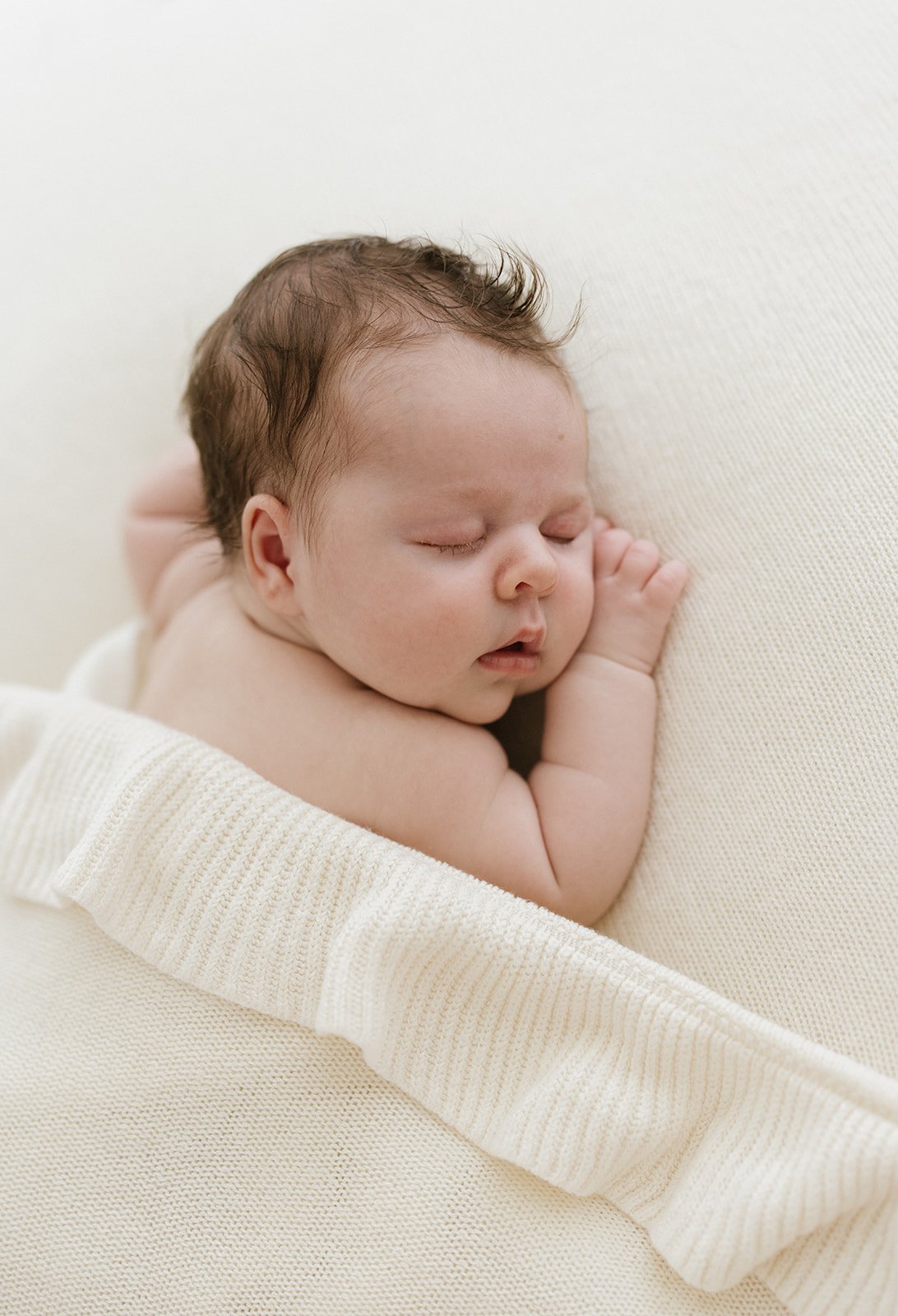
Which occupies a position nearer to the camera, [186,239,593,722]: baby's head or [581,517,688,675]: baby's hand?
[186,239,593,722]: baby's head

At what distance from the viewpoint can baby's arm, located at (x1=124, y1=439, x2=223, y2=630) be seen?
1331 mm

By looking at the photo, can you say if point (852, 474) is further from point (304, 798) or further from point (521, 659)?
point (304, 798)

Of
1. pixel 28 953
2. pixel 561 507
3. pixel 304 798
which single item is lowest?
pixel 28 953

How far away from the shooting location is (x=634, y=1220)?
885 millimetres

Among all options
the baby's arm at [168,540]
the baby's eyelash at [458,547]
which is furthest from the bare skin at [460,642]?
the baby's arm at [168,540]

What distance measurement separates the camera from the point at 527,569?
38.3 inches

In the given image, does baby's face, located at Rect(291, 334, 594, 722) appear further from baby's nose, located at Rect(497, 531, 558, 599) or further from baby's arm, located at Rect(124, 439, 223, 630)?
baby's arm, located at Rect(124, 439, 223, 630)

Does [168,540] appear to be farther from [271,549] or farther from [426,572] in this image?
[426,572]

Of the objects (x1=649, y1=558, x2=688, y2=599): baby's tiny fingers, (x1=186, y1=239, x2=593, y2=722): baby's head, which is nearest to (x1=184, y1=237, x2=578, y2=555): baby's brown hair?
(x1=186, y1=239, x2=593, y2=722): baby's head

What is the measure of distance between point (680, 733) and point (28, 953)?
2.21ft

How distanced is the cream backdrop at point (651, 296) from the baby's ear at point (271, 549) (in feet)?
1.14

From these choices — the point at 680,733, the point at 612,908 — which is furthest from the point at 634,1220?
the point at 680,733

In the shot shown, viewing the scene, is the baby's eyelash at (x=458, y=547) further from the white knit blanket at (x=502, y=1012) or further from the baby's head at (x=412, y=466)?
the white knit blanket at (x=502, y=1012)

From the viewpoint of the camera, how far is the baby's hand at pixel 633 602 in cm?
107
